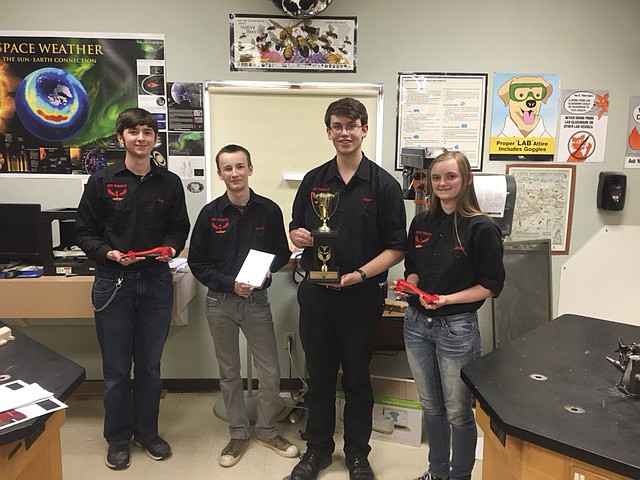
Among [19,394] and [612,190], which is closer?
[19,394]

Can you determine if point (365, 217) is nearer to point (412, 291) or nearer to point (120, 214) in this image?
point (412, 291)

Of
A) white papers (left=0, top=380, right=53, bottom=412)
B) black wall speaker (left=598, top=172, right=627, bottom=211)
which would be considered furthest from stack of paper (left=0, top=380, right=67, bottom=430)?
black wall speaker (left=598, top=172, right=627, bottom=211)

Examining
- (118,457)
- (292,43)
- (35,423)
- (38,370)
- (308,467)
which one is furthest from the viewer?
(292,43)

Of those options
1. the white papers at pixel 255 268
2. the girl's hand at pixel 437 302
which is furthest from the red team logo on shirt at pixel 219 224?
the girl's hand at pixel 437 302

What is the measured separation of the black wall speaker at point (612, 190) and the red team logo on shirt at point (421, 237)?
5.76 ft

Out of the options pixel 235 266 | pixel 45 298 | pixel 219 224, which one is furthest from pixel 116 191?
pixel 45 298

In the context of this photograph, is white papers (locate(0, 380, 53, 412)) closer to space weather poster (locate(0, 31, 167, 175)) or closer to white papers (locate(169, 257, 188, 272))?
white papers (locate(169, 257, 188, 272))

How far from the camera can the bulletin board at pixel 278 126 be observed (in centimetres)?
303

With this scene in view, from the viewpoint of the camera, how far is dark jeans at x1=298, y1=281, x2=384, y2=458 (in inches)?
84.8

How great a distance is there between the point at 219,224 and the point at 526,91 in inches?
80.0

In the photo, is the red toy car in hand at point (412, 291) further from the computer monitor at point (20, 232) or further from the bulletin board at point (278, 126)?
the computer monitor at point (20, 232)

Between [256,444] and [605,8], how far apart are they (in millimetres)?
3209

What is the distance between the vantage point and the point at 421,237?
200 cm

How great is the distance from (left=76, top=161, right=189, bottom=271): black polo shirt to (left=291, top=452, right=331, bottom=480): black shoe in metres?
1.16
